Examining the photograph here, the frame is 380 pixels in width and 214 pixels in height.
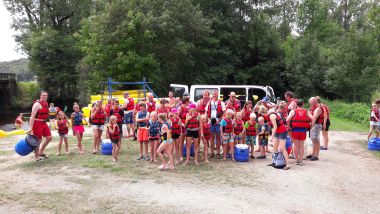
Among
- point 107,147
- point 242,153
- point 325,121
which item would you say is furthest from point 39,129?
point 325,121

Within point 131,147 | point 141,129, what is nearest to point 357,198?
point 141,129

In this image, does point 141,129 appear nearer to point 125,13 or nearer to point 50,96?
point 125,13

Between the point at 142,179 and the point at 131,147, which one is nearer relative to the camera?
Result: the point at 142,179

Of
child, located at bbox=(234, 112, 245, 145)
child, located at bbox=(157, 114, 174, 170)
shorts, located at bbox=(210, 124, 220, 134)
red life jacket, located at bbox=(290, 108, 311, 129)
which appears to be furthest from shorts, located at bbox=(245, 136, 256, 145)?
child, located at bbox=(157, 114, 174, 170)

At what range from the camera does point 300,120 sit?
8.80 m

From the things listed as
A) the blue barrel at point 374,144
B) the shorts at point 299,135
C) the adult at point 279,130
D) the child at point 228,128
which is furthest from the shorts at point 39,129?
the blue barrel at point 374,144

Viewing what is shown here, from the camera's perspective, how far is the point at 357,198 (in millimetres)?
6586

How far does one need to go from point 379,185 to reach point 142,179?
16.8 ft

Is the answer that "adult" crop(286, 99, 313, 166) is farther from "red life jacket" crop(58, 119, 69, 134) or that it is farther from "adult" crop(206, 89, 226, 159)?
"red life jacket" crop(58, 119, 69, 134)

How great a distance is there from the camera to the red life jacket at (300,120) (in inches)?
346

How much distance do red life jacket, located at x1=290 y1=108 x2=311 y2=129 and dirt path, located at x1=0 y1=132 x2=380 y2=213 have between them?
3.47 feet

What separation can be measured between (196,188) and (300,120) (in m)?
3.40

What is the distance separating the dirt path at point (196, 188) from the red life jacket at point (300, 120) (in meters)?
1.06

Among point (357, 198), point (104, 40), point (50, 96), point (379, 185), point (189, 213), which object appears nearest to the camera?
point (189, 213)
